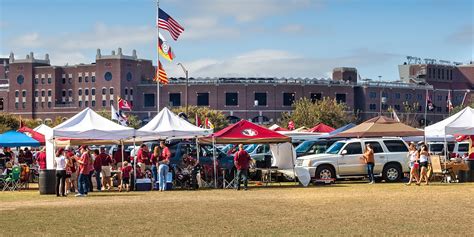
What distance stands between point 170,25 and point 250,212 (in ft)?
86.7

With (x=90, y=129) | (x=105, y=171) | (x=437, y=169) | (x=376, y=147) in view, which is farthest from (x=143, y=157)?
(x=437, y=169)

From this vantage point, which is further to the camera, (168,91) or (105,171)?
(168,91)

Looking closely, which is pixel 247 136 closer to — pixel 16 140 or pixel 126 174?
pixel 126 174

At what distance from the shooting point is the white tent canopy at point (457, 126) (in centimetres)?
3816

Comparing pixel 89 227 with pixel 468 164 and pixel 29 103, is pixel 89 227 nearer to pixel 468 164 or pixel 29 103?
pixel 468 164

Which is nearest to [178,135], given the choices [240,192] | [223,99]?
[240,192]

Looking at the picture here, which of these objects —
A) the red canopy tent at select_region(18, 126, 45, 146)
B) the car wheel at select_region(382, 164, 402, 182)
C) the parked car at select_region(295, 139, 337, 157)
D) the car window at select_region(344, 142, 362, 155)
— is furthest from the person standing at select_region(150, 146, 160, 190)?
the red canopy tent at select_region(18, 126, 45, 146)

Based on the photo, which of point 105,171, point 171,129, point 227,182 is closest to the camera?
point 105,171

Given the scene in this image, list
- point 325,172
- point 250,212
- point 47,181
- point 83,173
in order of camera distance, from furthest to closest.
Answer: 1. point 325,172
2. point 47,181
3. point 83,173
4. point 250,212

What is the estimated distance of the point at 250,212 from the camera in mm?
22844

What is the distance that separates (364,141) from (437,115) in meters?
117

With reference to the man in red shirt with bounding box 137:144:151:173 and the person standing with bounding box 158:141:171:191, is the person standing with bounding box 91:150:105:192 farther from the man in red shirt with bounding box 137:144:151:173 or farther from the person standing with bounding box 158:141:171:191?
the person standing with bounding box 158:141:171:191

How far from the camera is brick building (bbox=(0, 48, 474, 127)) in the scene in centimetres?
14038

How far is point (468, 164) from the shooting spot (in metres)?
38.0
